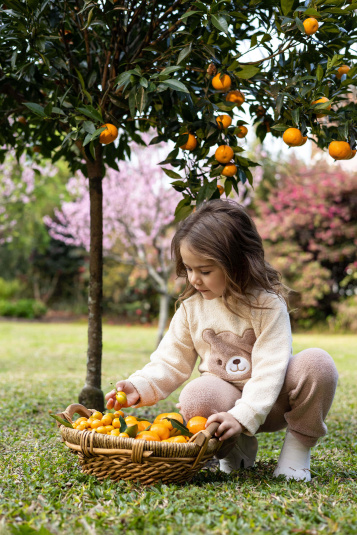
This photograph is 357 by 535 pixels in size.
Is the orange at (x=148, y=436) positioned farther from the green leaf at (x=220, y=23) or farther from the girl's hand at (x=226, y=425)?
the green leaf at (x=220, y=23)

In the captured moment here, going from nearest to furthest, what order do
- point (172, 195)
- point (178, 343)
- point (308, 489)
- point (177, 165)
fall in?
point (308, 489), point (178, 343), point (177, 165), point (172, 195)

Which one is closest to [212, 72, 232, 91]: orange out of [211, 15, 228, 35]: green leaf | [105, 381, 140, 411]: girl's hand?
[211, 15, 228, 35]: green leaf

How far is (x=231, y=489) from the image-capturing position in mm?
1765

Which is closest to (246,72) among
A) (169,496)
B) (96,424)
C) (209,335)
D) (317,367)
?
(209,335)

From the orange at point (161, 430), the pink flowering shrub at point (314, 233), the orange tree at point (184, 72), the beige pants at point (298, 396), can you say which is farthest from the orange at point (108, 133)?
the pink flowering shrub at point (314, 233)

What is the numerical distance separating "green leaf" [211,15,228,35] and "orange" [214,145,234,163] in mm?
585

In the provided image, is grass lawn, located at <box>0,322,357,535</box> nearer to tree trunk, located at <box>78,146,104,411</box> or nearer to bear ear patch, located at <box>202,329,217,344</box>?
tree trunk, located at <box>78,146,104,411</box>

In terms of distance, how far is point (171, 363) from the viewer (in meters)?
2.24

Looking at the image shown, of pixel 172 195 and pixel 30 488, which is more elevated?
pixel 172 195

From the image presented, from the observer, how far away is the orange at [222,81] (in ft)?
6.95

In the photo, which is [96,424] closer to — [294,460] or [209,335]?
[209,335]

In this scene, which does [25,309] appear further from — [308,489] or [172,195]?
[308,489]

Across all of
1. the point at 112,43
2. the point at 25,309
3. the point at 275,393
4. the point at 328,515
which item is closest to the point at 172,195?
the point at 112,43

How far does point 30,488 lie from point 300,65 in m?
2.01
